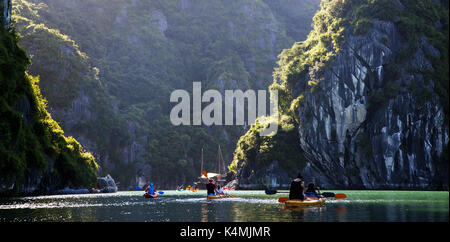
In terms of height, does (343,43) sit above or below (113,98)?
above

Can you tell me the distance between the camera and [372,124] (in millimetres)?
81562

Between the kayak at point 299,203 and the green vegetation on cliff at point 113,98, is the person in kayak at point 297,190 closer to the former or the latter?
the kayak at point 299,203

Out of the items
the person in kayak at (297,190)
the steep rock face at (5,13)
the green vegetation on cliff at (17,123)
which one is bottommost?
the person in kayak at (297,190)

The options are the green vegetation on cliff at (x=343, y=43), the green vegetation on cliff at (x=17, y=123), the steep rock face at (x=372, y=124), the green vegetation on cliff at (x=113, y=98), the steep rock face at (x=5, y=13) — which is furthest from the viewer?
the green vegetation on cliff at (x=113, y=98)

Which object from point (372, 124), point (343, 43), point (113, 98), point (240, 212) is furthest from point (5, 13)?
point (113, 98)

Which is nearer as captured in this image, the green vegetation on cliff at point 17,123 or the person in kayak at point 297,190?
the person in kayak at point 297,190

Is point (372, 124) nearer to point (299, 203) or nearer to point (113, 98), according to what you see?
point (299, 203)

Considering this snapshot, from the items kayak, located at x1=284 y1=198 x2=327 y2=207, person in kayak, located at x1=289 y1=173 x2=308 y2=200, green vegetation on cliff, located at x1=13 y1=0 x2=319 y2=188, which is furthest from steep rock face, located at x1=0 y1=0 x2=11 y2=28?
green vegetation on cliff, located at x1=13 y1=0 x2=319 y2=188

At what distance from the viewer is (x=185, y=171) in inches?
6048

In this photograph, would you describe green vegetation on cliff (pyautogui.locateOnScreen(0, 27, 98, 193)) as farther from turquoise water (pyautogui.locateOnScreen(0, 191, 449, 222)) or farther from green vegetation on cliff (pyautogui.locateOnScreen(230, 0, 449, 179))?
green vegetation on cliff (pyautogui.locateOnScreen(230, 0, 449, 179))

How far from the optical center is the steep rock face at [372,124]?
75062 mm

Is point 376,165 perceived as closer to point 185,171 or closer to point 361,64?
point 361,64

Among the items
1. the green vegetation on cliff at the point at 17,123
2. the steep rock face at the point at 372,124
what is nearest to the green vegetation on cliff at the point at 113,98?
the steep rock face at the point at 372,124

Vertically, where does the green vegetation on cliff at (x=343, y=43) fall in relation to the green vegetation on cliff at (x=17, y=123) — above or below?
above
